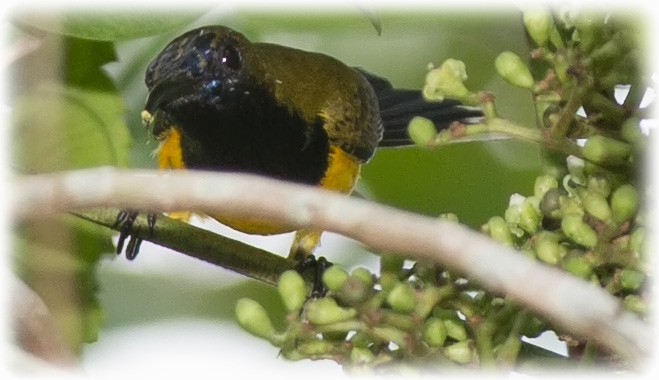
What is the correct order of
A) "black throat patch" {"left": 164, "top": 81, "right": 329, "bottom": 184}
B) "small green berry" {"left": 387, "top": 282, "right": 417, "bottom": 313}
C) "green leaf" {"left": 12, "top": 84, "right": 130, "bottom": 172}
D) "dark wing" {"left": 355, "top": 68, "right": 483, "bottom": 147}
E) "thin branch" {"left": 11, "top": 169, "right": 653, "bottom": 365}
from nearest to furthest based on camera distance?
"thin branch" {"left": 11, "top": 169, "right": 653, "bottom": 365}, "small green berry" {"left": 387, "top": 282, "right": 417, "bottom": 313}, "green leaf" {"left": 12, "top": 84, "right": 130, "bottom": 172}, "black throat patch" {"left": 164, "top": 81, "right": 329, "bottom": 184}, "dark wing" {"left": 355, "top": 68, "right": 483, "bottom": 147}

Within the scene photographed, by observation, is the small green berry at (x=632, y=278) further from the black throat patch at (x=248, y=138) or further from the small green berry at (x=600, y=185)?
the black throat patch at (x=248, y=138)

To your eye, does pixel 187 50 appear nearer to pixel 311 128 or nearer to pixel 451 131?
pixel 311 128

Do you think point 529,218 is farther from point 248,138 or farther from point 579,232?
point 248,138

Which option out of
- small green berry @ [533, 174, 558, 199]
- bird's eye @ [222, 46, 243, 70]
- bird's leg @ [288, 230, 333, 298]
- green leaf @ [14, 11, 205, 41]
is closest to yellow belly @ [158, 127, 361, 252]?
bird's leg @ [288, 230, 333, 298]

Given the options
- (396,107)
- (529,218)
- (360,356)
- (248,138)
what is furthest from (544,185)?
(396,107)

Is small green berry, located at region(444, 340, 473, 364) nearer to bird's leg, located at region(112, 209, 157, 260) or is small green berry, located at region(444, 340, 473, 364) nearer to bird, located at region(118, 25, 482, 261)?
bird's leg, located at region(112, 209, 157, 260)

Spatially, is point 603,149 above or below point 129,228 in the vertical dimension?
above

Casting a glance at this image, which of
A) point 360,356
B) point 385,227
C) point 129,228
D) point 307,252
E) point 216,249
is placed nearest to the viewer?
point 385,227
